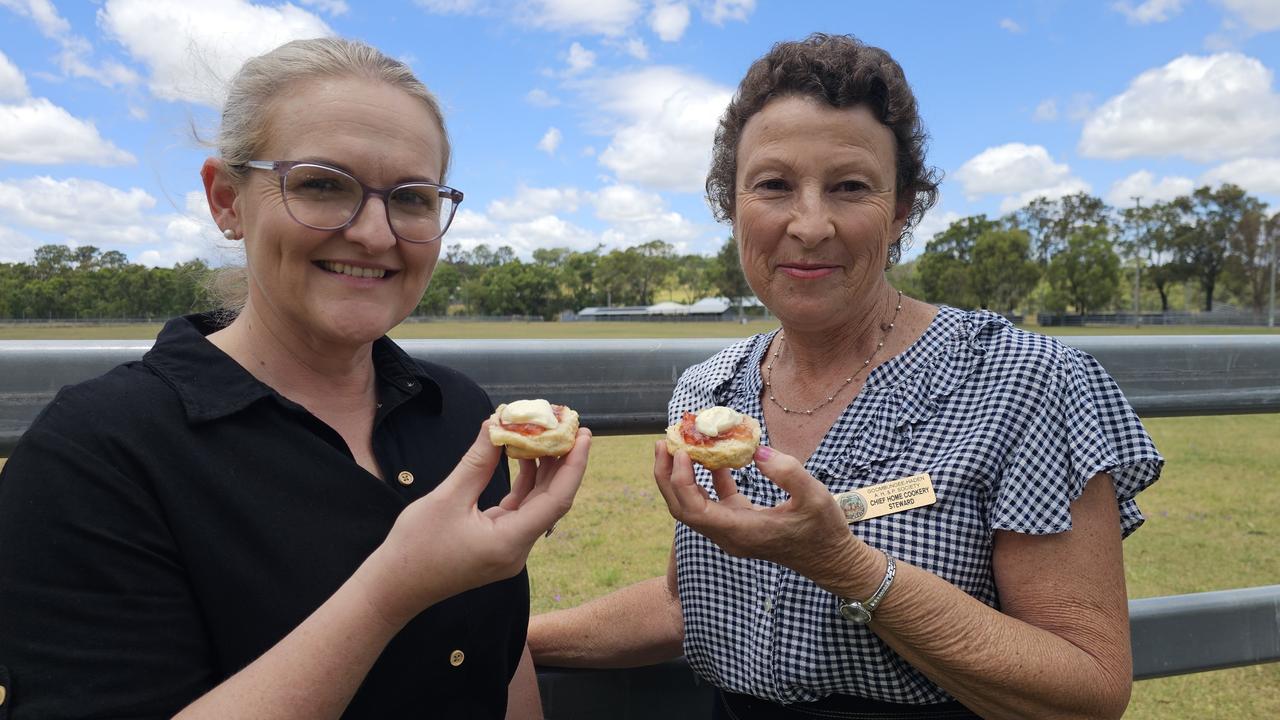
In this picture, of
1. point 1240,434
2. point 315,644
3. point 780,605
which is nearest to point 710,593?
point 780,605

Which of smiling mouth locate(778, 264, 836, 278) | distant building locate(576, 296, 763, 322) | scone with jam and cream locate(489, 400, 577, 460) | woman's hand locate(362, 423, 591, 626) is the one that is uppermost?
smiling mouth locate(778, 264, 836, 278)

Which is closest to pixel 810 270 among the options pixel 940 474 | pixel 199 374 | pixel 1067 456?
pixel 940 474

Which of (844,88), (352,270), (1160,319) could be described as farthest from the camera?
(1160,319)

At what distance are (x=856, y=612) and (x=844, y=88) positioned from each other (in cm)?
141

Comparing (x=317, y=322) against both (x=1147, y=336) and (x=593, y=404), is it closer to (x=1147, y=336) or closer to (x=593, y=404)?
(x=593, y=404)

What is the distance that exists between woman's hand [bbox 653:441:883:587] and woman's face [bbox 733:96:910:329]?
29.1 inches

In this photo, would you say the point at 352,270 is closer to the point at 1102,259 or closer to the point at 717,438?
the point at 717,438

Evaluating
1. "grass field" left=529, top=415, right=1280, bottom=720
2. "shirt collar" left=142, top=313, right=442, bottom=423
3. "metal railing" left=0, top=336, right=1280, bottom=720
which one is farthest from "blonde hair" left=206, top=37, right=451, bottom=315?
"grass field" left=529, top=415, right=1280, bottom=720

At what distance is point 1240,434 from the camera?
11289mm

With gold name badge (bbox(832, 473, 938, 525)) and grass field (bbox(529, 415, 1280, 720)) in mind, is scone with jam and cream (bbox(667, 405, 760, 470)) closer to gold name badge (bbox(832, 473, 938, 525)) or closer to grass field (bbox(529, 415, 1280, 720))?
gold name badge (bbox(832, 473, 938, 525))

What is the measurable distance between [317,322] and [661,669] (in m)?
1.68

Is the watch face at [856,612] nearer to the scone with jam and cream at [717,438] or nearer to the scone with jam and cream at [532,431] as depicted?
the scone with jam and cream at [717,438]

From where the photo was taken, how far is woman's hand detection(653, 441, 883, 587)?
5.83 feet

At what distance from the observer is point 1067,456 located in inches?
81.9
